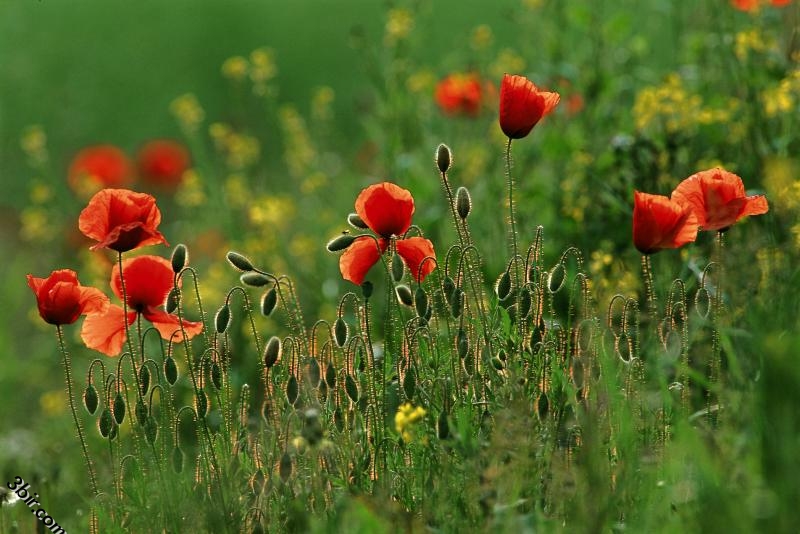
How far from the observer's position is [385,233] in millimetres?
2529

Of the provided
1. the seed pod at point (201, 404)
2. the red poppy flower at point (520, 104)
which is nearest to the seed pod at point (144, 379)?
the seed pod at point (201, 404)

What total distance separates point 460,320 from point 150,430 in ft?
2.24

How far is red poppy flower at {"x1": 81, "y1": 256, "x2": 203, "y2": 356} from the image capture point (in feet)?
8.82

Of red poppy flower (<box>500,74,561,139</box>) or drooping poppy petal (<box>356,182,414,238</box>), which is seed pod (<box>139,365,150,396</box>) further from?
red poppy flower (<box>500,74,561,139</box>)

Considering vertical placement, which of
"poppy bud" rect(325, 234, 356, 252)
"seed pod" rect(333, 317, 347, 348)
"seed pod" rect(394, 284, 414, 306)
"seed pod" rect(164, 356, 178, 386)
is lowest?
"seed pod" rect(164, 356, 178, 386)

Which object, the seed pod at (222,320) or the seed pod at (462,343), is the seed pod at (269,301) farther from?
the seed pod at (462,343)

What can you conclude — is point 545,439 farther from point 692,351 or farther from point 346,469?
point 692,351

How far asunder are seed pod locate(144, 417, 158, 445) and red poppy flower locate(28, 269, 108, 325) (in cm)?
28

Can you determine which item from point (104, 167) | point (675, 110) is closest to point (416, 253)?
point (675, 110)

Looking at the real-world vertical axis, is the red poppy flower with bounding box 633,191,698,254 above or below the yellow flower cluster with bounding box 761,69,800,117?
below

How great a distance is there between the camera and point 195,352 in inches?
189

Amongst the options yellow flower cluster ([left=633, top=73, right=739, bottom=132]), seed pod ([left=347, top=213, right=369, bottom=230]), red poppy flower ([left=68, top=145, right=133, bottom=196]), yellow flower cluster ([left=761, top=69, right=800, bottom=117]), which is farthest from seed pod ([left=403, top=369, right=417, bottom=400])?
red poppy flower ([left=68, top=145, right=133, bottom=196])

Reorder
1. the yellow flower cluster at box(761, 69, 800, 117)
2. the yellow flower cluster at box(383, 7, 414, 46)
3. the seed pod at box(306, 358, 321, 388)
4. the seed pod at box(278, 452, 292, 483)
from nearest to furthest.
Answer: the seed pod at box(278, 452, 292, 483), the seed pod at box(306, 358, 321, 388), the yellow flower cluster at box(761, 69, 800, 117), the yellow flower cluster at box(383, 7, 414, 46)

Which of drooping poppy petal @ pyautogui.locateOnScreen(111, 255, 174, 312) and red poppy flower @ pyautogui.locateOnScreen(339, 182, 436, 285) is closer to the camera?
red poppy flower @ pyautogui.locateOnScreen(339, 182, 436, 285)
